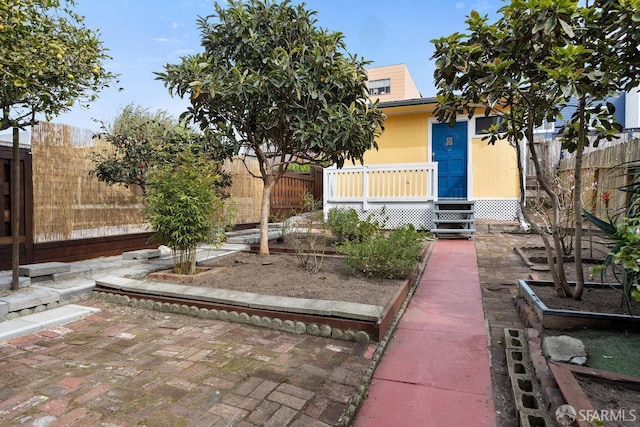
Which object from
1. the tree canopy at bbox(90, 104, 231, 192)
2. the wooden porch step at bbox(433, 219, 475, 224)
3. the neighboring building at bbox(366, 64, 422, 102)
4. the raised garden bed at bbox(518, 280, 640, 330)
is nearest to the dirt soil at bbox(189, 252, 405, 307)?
the raised garden bed at bbox(518, 280, 640, 330)

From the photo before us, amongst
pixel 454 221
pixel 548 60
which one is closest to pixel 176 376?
pixel 548 60

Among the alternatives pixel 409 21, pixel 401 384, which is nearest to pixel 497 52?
pixel 401 384

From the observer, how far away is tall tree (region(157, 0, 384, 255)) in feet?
15.7

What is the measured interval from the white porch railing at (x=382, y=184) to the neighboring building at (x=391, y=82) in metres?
26.3

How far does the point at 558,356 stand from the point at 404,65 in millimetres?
36366

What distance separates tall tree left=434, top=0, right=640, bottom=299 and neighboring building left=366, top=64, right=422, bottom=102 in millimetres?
32036

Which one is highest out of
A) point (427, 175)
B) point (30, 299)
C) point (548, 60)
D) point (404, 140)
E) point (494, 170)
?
point (404, 140)

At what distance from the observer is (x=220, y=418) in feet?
6.13

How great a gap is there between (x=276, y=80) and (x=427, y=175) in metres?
5.19

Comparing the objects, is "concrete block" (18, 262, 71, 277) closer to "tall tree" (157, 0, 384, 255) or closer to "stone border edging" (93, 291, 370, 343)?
"stone border edging" (93, 291, 370, 343)

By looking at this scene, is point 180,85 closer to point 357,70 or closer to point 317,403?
point 357,70

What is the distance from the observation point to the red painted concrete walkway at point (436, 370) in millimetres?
1960

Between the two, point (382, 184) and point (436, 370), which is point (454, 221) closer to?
point (382, 184)

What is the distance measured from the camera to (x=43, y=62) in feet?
10.3
